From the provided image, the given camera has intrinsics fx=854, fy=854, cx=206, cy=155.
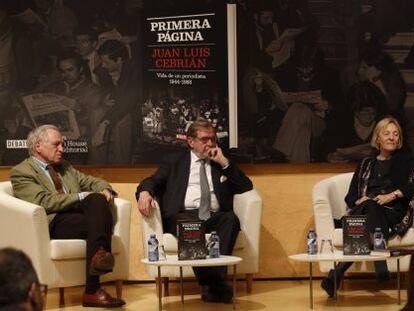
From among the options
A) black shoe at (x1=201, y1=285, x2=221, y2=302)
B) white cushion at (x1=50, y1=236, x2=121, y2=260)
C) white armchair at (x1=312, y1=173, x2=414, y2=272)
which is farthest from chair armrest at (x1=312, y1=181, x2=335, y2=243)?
white cushion at (x1=50, y1=236, x2=121, y2=260)

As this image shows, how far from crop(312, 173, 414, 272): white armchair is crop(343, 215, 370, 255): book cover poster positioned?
18.0 inches

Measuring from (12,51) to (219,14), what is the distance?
5.32 ft

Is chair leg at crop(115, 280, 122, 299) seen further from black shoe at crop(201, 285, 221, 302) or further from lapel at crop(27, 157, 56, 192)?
lapel at crop(27, 157, 56, 192)

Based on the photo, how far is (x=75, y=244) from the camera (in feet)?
18.3

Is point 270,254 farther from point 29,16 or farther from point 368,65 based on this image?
point 29,16

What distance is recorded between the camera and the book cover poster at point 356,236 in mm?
5465

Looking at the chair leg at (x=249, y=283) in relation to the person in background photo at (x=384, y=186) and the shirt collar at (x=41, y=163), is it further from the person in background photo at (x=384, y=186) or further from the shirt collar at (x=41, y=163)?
the shirt collar at (x=41, y=163)

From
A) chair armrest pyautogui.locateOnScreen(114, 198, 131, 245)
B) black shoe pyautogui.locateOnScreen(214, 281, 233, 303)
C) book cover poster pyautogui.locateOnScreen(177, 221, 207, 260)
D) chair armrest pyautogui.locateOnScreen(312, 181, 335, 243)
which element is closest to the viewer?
book cover poster pyautogui.locateOnScreen(177, 221, 207, 260)

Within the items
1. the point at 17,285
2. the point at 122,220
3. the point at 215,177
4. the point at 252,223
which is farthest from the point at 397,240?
the point at 17,285

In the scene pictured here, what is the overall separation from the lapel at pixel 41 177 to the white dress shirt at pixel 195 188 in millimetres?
980

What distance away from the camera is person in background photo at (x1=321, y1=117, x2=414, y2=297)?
6008 millimetres

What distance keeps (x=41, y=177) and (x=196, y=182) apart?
3.71 feet

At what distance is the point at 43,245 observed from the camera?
18.0 ft

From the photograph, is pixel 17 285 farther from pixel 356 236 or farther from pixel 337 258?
pixel 356 236
